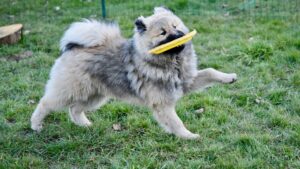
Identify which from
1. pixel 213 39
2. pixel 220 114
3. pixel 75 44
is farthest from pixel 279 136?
pixel 213 39

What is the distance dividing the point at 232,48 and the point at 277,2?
2.15m

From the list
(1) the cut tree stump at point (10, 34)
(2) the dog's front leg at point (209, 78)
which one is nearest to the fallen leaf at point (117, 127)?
(2) the dog's front leg at point (209, 78)

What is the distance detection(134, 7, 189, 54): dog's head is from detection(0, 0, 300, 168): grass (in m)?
0.79

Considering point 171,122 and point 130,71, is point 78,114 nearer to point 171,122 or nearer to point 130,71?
point 130,71

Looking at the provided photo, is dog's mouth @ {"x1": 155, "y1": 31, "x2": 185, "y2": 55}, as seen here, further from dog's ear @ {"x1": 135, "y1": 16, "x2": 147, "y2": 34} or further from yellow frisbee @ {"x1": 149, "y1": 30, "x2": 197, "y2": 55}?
dog's ear @ {"x1": 135, "y1": 16, "x2": 147, "y2": 34}

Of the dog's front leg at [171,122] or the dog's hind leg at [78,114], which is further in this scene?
the dog's hind leg at [78,114]

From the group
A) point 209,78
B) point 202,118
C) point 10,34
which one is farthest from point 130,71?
point 10,34

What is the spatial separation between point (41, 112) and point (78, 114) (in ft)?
1.14

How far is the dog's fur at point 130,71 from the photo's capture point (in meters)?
3.71

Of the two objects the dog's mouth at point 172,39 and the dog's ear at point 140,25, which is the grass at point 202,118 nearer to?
the dog's mouth at point 172,39

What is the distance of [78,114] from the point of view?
424 centimetres

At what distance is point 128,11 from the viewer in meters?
7.46

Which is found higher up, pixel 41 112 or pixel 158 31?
pixel 158 31

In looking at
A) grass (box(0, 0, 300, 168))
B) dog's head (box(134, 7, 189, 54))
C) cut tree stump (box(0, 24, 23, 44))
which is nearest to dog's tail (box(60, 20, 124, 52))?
dog's head (box(134, 7, 189, 54))
